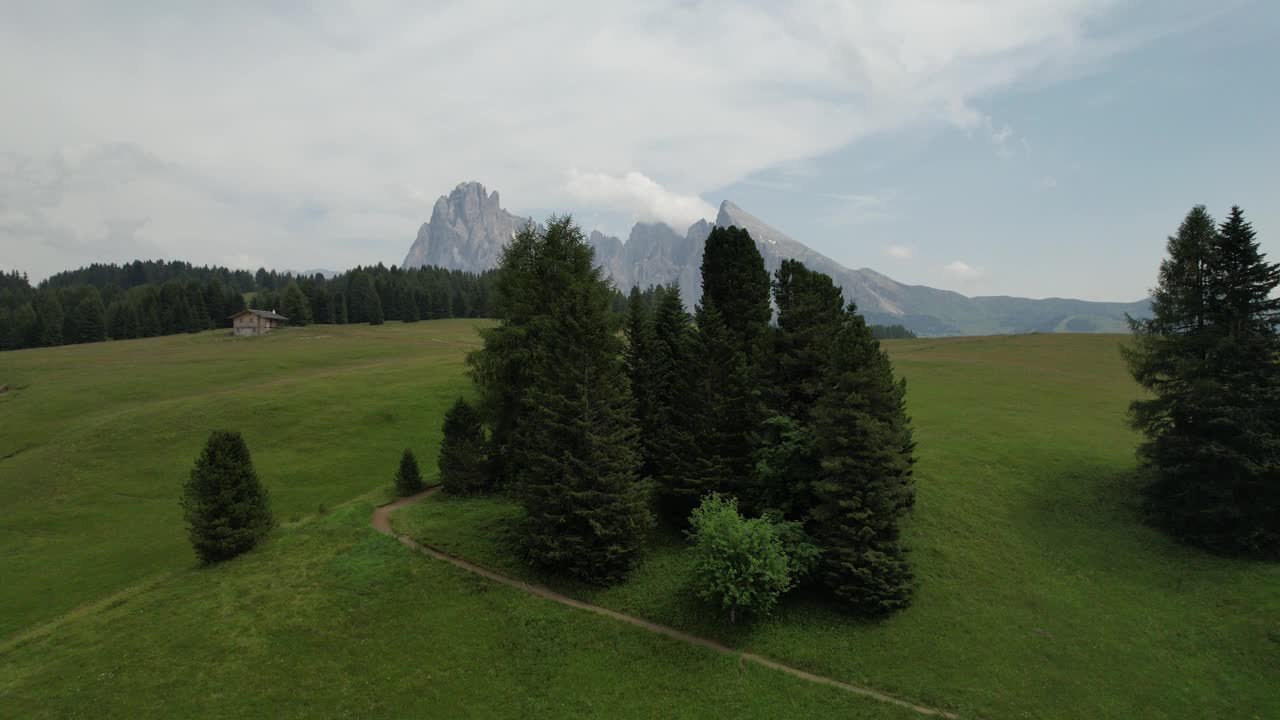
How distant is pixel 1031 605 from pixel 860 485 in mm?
10219

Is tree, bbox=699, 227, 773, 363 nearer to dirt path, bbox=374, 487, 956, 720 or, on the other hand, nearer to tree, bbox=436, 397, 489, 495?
dirt path, bbox=374, 487, 956, 720

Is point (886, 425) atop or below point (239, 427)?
atop

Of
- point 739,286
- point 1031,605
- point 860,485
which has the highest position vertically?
point 739,286

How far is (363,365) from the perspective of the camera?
310 feet

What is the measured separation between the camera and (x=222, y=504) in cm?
3241

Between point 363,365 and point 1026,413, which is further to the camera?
point 363,365

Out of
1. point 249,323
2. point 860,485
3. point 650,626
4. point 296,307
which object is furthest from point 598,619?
point 296,307

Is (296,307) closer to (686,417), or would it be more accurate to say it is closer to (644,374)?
(644,374)

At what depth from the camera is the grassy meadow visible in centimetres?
2362

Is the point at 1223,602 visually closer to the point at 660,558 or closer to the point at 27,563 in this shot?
the point at 660,558

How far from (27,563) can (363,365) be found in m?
57.7

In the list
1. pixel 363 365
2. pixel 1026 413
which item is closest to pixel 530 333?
pixel 1026 413

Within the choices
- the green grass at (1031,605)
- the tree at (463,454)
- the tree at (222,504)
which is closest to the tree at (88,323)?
the tree at (222,504)

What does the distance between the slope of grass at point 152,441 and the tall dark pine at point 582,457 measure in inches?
1033
